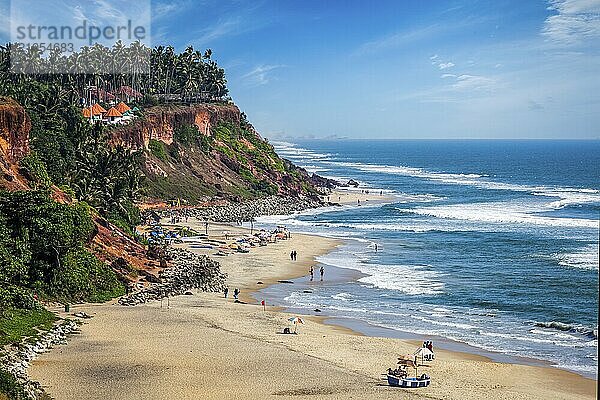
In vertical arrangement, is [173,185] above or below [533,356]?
above

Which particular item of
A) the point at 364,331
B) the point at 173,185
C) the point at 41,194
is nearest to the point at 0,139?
the point at 41,194

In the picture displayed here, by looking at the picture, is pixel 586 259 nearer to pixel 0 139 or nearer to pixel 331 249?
pixel 331 249

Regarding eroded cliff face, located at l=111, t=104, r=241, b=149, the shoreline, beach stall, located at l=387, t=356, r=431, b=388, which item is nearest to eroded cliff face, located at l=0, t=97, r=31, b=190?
the shoreline

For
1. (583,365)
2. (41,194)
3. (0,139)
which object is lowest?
(583,365)

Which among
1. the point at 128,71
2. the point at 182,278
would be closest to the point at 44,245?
the point at 182,278

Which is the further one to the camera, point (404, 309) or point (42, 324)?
point (404, 309)

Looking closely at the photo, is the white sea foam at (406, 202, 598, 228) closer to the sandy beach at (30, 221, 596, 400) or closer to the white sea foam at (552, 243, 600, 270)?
the white sea foam at (552, 243, 600, 270)

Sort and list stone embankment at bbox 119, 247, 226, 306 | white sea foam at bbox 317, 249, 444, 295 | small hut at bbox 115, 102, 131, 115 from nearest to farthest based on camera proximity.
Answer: stone embankment at bbox 119, 247, 226, 306 < white sea foam at bbox 317, 249, 444, 295 < small hut at bbox 115, 102, 131, 115
